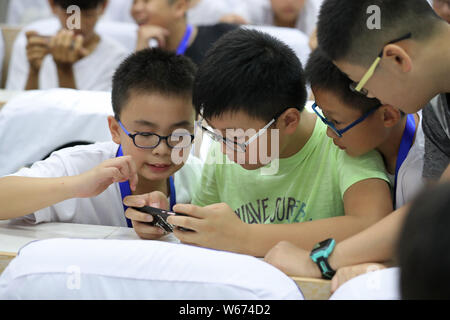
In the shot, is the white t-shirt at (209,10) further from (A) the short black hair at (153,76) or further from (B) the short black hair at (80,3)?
(A) the short black hair at (153,76)

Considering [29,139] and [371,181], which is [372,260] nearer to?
[371,181]

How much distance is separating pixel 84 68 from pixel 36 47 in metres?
0.23

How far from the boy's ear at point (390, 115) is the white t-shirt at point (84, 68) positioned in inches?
66.3

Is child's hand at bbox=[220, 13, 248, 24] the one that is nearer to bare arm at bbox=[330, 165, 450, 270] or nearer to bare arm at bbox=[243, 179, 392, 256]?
bare arm at bbox=[243, 179, 392, 256]

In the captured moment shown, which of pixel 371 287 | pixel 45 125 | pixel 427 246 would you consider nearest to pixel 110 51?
pixel 45 125

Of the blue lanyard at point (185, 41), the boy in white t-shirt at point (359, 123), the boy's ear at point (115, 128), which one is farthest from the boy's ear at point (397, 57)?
the blue lanyard at point (185, 41)

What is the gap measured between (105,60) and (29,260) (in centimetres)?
198

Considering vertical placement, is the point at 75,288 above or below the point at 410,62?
below

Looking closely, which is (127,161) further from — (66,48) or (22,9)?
(22,9)

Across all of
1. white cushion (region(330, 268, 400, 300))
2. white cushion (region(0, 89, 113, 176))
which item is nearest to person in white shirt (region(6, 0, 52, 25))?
white cushion (region(0, 89, 113, 176))

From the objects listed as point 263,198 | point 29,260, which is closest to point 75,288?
point 29,260

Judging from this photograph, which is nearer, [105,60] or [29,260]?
[29,260]

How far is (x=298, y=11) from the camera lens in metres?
3.38
